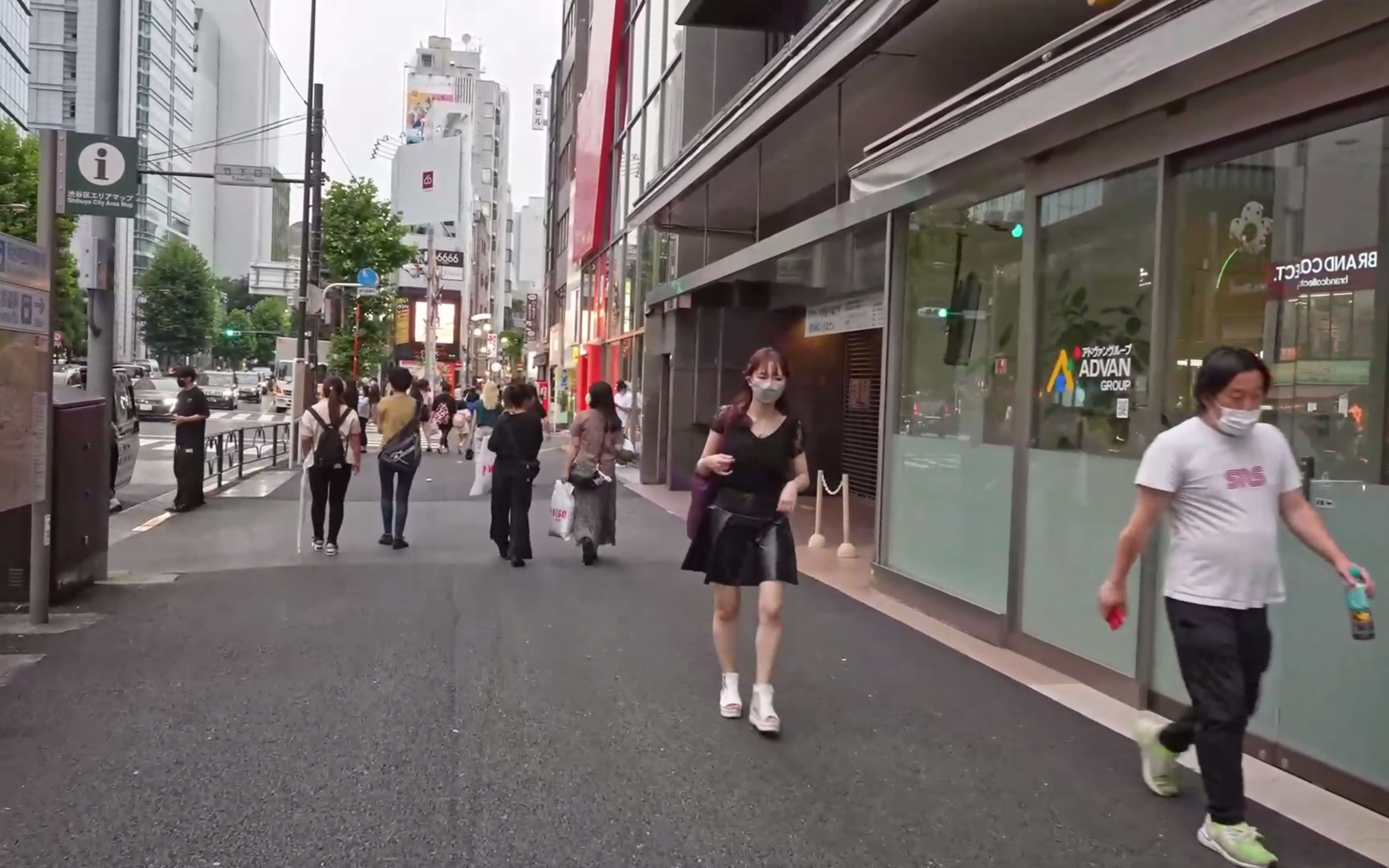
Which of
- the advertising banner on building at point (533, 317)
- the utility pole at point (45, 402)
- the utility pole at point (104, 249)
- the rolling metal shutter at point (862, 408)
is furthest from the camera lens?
the advertising banner on building at point (533, 317)

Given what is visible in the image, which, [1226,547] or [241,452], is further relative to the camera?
[241,452]

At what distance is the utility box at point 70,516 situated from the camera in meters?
7.72

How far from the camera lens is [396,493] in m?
11.3

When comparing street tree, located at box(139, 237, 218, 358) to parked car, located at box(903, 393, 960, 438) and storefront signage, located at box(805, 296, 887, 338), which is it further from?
parked car, located at box(903, 393, 960, 438)

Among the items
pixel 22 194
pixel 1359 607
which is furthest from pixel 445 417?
pixel 1359 607

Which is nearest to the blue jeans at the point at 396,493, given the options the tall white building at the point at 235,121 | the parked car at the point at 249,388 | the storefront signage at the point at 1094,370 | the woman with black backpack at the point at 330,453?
the woman with black backpack at the point at 330,453

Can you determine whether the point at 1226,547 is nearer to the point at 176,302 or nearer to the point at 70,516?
the point at 70,516

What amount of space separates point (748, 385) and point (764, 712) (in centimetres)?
149

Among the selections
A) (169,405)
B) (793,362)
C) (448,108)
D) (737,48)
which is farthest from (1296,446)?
(448,108)

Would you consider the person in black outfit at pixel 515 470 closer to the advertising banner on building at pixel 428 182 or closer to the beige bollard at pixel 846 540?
the beige bollard at pixel 846 540

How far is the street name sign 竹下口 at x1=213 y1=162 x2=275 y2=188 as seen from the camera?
66.9ft

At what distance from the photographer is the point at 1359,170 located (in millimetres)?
4715

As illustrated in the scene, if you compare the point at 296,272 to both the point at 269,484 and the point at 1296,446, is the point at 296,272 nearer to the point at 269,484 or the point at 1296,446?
the point at 269,484

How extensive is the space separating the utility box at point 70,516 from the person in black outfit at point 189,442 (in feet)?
16.0
